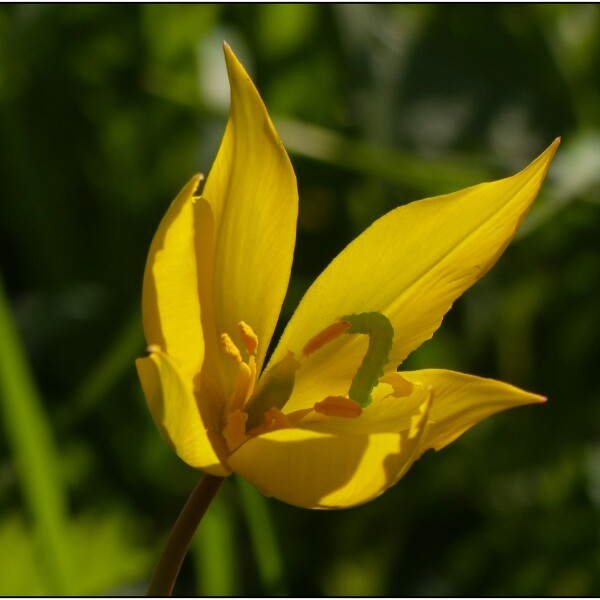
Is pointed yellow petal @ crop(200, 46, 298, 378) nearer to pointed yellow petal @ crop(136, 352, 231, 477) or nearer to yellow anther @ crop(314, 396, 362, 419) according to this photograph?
yellow anther @ crop(314, 396, 362, 419)

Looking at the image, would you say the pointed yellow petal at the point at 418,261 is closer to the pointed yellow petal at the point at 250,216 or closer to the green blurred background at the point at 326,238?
the pointed yellow petal at the point at 250,216

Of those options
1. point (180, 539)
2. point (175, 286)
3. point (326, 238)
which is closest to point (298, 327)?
point (175, 286)

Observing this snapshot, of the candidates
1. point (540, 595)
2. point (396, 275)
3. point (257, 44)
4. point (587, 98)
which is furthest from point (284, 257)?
point (587, 98)

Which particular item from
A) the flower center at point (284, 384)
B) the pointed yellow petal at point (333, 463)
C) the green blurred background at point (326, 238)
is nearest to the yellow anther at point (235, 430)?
the flower center at point (284, 384)

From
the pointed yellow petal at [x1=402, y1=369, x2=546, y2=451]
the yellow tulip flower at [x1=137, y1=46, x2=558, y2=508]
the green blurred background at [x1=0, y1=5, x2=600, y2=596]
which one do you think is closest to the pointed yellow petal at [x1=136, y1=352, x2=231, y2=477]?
the yellow tulip flower at [x1=137, y1=46, x2=558, y2=508]

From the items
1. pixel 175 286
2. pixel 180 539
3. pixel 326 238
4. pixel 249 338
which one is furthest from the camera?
pixel 326 238

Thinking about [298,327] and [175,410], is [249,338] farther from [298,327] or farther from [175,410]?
[175,410]
